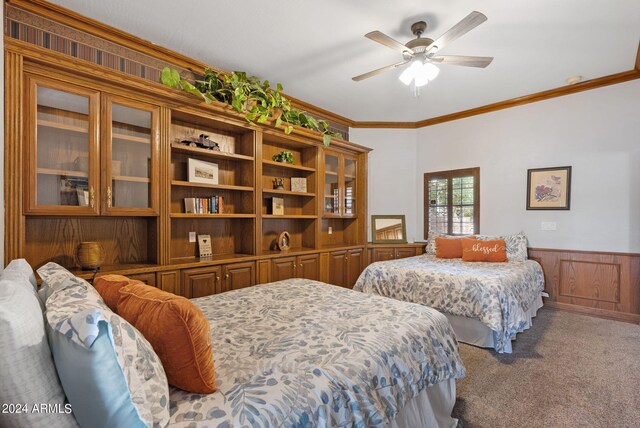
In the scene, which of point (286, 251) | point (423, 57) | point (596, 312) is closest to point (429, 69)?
point (423, 57)

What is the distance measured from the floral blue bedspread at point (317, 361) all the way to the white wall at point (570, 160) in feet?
10.6

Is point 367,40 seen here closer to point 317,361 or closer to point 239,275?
point 239,275

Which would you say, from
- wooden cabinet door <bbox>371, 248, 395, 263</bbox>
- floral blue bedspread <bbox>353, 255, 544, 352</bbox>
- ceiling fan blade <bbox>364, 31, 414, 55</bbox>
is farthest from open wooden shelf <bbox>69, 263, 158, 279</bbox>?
wooden cabinet door <bbox>371, 248, 395, 263</bbox>

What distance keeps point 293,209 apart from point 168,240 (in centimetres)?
180

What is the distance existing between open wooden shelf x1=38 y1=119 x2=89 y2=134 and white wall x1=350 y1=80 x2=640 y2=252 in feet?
12.5

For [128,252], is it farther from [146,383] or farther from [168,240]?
[146,383]

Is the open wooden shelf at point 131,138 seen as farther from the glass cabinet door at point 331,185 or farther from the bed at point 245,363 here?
the glass cabinet door at point 331,185

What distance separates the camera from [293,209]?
13.4 ft

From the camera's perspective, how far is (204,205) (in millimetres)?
3033

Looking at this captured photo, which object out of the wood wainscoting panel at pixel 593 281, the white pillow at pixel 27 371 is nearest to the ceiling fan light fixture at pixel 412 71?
the white pillow at pixel 27 371

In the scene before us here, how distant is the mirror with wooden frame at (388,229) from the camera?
494 centimetres

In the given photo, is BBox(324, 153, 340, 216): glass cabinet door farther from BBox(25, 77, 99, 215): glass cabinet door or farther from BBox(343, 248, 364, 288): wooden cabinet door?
BBox(25, 77, 99, 215): glass cabinet door

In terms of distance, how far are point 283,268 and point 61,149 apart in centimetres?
221

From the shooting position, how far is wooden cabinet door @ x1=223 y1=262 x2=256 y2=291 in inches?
114
